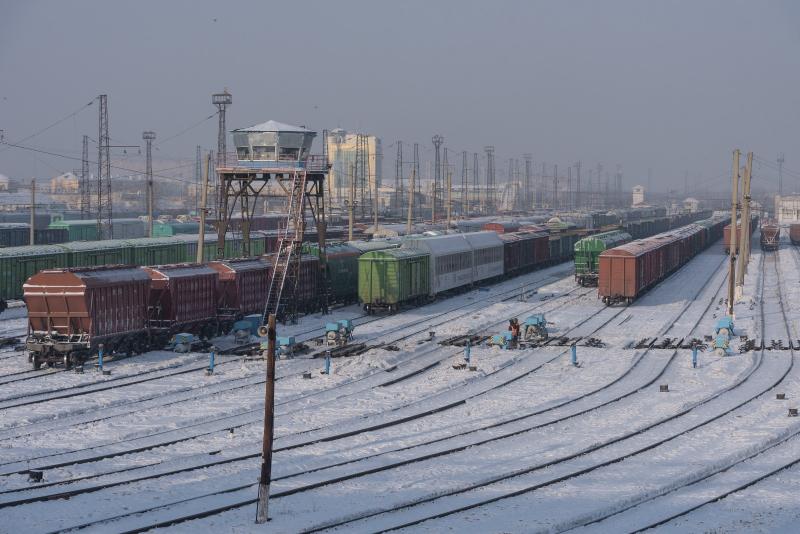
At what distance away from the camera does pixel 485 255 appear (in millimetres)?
61812

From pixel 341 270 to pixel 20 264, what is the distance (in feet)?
51.4

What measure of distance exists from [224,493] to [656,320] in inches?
1268

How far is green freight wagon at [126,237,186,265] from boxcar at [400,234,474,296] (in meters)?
15.0

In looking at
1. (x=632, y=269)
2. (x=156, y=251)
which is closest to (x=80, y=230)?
(x=156, y=251)

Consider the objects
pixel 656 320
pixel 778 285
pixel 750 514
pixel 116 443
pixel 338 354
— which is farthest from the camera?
pixel 778 285

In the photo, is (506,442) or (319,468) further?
(506,442)

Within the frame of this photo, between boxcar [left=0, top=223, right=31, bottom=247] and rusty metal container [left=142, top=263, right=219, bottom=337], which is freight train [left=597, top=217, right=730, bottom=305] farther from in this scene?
boxcar [left=0, top=223, right=31, bottom=247]

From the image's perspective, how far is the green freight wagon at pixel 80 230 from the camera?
268 feet

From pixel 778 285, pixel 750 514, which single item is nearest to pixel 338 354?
pixel 750 514

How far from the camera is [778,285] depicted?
65625mm

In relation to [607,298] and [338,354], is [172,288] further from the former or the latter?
[607,298]

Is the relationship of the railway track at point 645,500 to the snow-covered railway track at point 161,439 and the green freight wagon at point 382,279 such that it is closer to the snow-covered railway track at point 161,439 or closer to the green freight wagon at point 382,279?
the snow-covered railway track at point 161,439

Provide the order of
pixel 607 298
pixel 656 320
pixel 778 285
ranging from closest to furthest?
pixel 656 320 → pixel 607 298 → pixel 778 285

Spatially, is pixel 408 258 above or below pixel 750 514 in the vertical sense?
above
